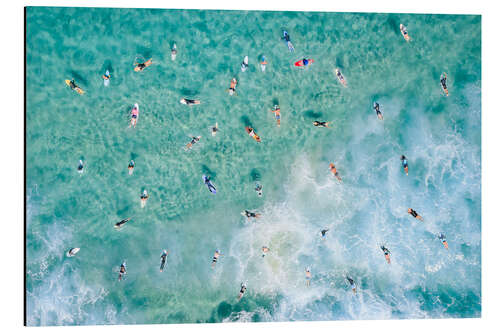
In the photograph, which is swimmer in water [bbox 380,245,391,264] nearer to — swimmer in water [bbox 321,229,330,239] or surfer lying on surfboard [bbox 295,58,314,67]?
swimmer in water [bbox 321,229,330,239]

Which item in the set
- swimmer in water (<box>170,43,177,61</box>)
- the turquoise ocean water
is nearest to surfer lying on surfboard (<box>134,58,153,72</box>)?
the turquoise ocean water

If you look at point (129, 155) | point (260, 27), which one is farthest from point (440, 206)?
point (129, 155)

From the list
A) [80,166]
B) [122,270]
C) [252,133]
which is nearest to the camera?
[80,166]

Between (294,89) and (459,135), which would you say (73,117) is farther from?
(459,135)

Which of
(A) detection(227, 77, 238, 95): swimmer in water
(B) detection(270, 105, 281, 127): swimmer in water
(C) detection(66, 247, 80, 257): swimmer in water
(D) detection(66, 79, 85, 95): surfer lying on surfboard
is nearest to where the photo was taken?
(D) detection(66, 79, 85, 95): surfer lying on surfboard

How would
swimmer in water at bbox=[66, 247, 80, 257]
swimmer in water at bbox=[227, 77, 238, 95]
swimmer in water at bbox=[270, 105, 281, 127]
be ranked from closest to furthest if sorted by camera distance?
swimmer in water at bbox=[66, 247, 80, 257] < swimmer in water at bbox=[227, 77, 238, 95] < swimmer in water at bbox=[270, 105, 281, 127]

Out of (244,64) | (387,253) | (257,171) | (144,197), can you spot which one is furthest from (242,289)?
(244,64)

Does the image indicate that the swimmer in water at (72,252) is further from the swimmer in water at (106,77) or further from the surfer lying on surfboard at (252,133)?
the surfer lying on surfboard at (252,133)

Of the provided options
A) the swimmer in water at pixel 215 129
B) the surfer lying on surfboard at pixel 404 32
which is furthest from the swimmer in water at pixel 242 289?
the surfer lying on surfboard at pixel 404 32

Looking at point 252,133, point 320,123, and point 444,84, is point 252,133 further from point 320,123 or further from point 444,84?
point 444,84
